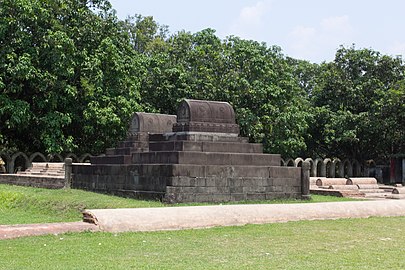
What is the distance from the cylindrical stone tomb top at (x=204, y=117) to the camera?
1605 centimetres

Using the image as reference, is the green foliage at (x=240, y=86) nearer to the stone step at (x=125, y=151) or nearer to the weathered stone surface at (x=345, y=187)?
the weathered stone surface at (x=345, y=187)

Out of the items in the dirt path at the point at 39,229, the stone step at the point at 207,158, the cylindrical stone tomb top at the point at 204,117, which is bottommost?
the dirt path at the point at 39,229

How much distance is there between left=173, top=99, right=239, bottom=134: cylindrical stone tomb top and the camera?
632 inches

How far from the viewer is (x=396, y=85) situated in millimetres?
33719

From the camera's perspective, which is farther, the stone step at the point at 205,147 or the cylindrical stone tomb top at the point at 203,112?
the cylindrical stone tomb top at the point at 203,112

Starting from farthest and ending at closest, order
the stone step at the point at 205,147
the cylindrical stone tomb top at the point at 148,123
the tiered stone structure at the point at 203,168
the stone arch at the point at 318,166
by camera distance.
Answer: the stone arch at the point at 318,166, the cylindrical stone tomb top at the point at 148,123, the stone step at the point at 205,147, the tiered stone structure at the point at 203,168

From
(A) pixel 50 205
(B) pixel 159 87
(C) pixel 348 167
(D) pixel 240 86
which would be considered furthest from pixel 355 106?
(A) pixel 50 205

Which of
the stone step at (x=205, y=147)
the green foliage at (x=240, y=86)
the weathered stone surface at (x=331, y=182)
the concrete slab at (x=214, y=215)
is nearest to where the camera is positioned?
the concrete slab at (x=214, y=215)

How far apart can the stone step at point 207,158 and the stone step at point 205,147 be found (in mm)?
333

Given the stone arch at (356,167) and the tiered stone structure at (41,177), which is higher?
the stone arch at (356,167)

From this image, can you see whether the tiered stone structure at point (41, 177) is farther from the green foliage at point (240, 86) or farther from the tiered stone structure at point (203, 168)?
the green foliage at point (240, 86)

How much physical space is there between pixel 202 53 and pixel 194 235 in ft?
80.6

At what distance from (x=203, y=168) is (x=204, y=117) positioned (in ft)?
6.33

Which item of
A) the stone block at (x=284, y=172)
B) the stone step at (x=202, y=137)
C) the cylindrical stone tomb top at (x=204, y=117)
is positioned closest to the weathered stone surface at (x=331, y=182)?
the stone block at (x=284, y=172)
